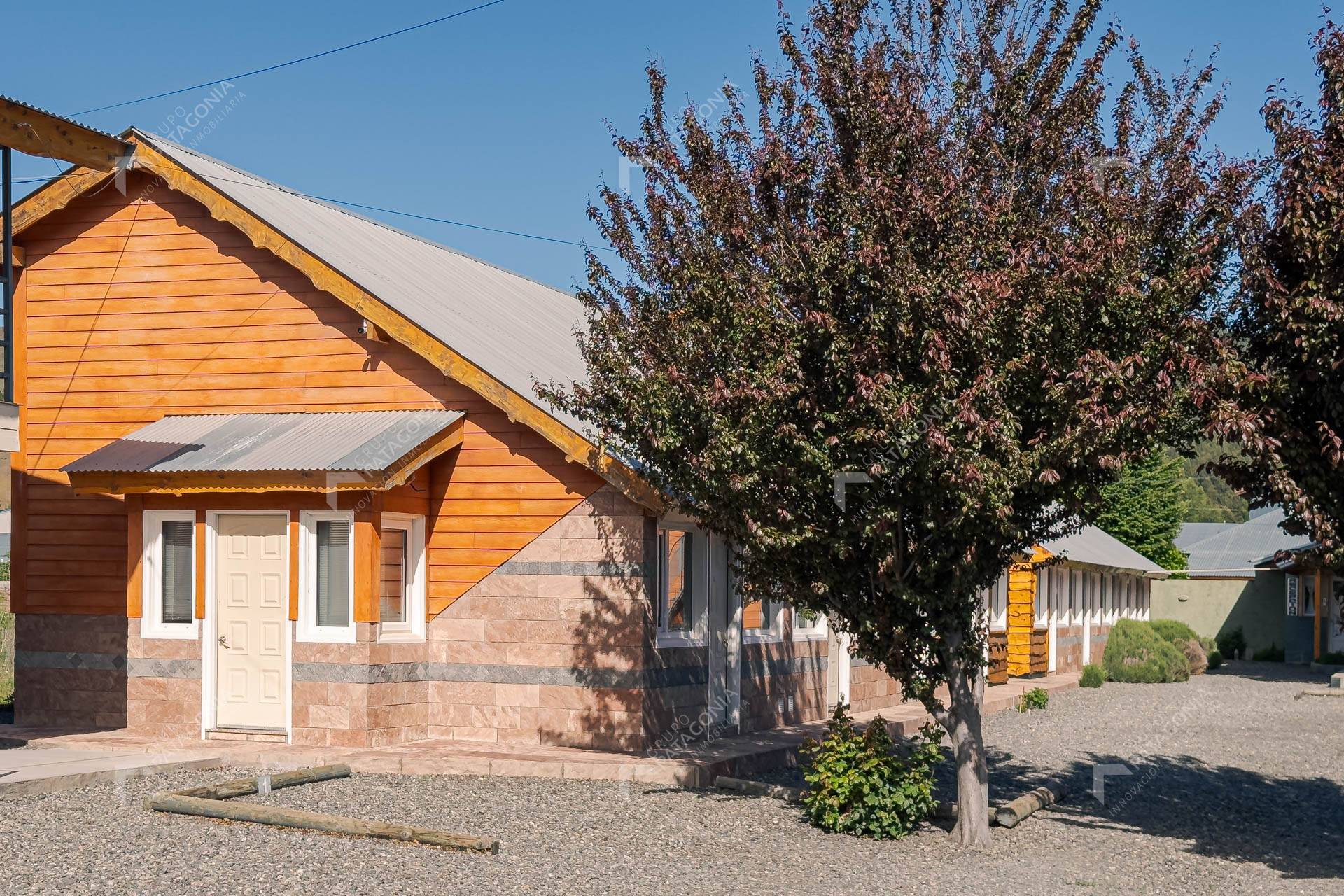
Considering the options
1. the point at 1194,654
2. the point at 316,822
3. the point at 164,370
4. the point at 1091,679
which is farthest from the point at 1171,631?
the point at 316,822

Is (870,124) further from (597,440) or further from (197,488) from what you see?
(197,488)

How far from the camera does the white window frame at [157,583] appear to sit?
14211 mm

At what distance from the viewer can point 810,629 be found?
57.3ft

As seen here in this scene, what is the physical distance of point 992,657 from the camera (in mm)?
23953

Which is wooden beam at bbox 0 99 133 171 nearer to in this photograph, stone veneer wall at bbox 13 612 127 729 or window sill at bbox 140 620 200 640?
window sill at bbox 140 620 200 640

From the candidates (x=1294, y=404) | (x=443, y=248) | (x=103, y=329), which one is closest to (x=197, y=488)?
(x=103, y=329)

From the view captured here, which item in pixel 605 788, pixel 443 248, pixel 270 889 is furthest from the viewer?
pixel 443 248

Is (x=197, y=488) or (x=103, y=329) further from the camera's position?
(x=103, y=329)

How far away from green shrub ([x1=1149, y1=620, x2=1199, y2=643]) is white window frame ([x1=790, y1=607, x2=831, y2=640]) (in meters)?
16.3

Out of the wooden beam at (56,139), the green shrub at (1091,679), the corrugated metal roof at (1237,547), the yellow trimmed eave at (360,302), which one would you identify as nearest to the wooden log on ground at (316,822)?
the yellow trimmed eave at (360,302)

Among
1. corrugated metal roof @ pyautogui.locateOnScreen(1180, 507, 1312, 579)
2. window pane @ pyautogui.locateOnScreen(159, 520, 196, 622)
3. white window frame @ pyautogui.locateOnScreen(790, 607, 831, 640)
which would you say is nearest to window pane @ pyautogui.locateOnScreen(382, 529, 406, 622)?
window pane @ pyautogui.locateOnScreen(159, 520, 196, 622)

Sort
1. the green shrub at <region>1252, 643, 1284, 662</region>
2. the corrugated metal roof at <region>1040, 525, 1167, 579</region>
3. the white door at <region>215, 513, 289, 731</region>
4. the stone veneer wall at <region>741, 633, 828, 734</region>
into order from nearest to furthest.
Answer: the white door at <region>215, 513, 289, 731</region> → the stone veneer wall at <region>741, 633, 828, 734</region> → the corrugated metal roof at <region>1040, 525, 1167, 579</region> → the green shrub at <region>1252, 643, 1284, 662</region>

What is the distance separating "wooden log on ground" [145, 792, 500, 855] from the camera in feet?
31.1

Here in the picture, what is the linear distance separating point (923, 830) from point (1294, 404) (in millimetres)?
4292
